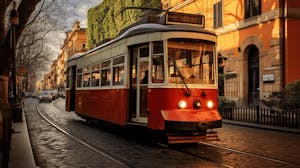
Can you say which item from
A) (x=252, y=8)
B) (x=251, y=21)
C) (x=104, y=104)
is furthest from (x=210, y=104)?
(x=252, y=8)

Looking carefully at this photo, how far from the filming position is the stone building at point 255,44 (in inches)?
844

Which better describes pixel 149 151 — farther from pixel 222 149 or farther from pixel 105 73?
pixel 105 73

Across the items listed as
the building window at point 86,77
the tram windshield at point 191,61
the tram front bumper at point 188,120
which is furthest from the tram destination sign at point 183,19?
the building window at point 86,77

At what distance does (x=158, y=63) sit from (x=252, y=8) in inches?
643

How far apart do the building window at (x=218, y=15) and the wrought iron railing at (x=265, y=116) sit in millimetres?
9717

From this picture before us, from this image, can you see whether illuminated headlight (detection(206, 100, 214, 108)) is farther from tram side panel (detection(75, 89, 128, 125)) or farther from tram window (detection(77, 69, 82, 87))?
tram window (detection(77, 69, 82, 87))

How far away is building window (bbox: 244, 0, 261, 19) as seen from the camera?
2355 cm

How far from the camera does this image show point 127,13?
45719mm

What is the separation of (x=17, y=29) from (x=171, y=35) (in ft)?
15.3

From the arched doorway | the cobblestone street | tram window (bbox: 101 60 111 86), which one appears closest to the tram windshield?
the cobblestone street

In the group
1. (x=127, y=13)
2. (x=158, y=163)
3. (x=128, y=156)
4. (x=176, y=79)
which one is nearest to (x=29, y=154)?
(x=128, y=156)

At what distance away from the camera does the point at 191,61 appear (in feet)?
32.2

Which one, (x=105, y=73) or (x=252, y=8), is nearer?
(x=105, y=73)

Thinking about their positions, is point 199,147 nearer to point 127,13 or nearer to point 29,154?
point 29,154
